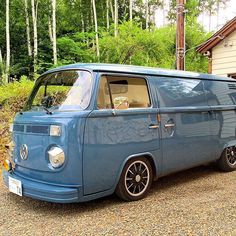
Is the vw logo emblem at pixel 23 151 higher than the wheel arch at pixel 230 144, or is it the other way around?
the vw logo emblem at pixel 23 151

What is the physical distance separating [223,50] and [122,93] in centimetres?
700

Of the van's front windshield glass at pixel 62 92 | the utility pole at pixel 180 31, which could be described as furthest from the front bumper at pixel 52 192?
the utility pole at pixel 180 31

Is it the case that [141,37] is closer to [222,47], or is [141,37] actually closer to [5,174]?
[222,47]

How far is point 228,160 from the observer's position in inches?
252

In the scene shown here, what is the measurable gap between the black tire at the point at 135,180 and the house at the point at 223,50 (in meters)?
6.54

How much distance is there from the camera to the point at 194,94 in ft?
18.6

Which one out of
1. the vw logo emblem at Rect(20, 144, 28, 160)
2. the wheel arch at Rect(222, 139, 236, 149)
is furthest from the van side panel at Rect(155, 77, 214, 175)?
the vw logo emblem at Rect(20, 144, 28, 160)

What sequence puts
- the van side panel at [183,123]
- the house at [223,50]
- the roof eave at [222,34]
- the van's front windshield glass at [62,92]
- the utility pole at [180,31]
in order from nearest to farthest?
the van's front windshield glass at [62,92]
the van side panel at [183,123]
the utility pole at [180,31]
the roof eave at [222,34]
the house at [223,50]

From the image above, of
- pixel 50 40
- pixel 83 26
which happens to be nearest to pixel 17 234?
pixel 50 40

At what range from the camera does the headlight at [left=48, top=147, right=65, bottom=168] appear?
393 cm

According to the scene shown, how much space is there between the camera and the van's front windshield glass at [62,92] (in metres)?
4.18

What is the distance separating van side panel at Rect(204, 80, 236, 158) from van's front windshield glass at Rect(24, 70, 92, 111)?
265 cm

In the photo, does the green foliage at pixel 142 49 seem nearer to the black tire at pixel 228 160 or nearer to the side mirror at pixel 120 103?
the black tire at pixel 228 160

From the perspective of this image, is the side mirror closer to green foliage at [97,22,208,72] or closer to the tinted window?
the tinted window
